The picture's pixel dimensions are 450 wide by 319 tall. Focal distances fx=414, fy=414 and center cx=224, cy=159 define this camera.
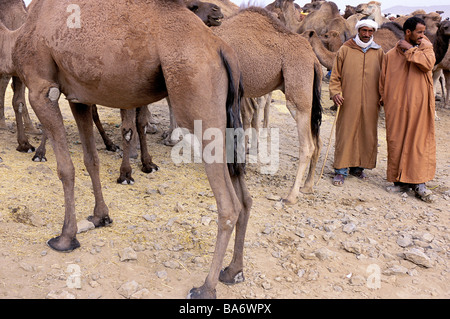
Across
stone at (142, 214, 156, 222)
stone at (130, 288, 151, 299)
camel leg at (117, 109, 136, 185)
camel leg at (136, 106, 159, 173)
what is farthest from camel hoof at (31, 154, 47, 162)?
stone at (130, 288, 151, 299)

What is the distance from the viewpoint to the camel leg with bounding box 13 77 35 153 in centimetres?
580

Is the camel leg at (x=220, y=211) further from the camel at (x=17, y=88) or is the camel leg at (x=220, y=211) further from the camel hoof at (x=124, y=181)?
the camel at (x=17, y=88)

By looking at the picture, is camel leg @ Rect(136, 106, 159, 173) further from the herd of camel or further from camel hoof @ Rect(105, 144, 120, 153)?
the herd of camel

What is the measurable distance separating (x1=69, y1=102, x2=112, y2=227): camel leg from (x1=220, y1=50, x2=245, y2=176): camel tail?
1597 millimetres

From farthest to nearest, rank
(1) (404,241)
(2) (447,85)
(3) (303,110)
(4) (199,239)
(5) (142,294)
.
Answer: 1. (2) (447,85)
2. (3) (303,110)
3. (1) (404,241)
4. (4) (199,239)
5. (5) (142,294)

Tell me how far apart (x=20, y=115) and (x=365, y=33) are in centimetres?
520

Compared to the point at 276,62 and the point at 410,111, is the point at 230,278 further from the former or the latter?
the point at 410,111

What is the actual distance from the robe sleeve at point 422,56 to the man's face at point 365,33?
2.48 feet

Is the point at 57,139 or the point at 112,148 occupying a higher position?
the point at 57,139

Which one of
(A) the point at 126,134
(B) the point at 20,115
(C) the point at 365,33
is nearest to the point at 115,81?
(A) the point at 126,134

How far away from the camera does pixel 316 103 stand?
5602 mm

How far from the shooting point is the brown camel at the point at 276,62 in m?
5.22
